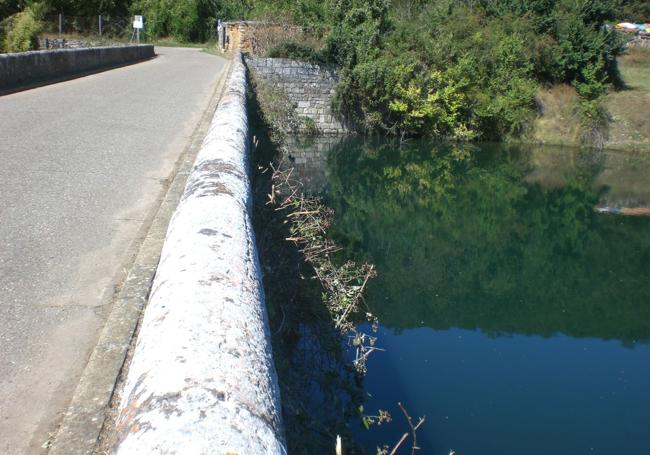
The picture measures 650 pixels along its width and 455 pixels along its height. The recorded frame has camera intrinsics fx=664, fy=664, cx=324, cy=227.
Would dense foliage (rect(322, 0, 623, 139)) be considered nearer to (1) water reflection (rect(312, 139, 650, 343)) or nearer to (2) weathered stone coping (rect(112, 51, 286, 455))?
(1) water reflection (rect(312, 139, 650, 343))

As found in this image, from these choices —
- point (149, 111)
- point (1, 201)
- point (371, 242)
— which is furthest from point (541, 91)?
Result: point (1, 201)

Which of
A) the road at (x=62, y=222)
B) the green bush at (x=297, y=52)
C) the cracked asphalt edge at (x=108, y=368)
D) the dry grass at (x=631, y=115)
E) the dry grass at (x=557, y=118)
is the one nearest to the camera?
the cracked asphalt edge at (x=108, y=368)

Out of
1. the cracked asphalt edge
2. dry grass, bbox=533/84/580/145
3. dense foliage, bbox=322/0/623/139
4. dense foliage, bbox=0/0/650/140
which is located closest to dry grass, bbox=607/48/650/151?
dense foliage, bbox=0/0/650/140

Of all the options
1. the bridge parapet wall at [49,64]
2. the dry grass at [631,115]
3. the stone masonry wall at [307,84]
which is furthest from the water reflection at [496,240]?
the bridge parapet wall at [49,64]

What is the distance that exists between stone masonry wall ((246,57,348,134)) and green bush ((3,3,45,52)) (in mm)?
10731

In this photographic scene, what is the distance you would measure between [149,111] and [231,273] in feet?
31.4

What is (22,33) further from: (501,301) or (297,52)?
(501,301)

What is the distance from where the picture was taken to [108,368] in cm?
301

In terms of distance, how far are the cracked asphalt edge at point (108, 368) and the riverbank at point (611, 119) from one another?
2454cm

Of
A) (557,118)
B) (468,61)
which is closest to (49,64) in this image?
(468,61)

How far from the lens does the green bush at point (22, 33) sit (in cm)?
2850

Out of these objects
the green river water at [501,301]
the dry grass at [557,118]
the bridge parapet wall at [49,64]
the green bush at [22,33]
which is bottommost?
the green river water at [501,301]

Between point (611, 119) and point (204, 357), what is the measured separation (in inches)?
1104

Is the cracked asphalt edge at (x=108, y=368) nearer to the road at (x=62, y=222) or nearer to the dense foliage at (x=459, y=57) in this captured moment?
the road at (x=62, y=222)
